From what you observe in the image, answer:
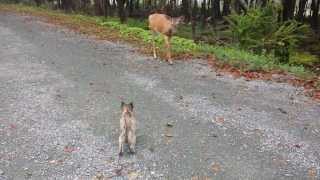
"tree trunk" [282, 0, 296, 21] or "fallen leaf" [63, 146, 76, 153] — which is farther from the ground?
"tree trunk" [282, 0, 296, 21]

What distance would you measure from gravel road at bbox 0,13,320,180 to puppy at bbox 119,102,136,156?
179mm

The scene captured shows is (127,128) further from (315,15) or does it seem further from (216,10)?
(315,15)

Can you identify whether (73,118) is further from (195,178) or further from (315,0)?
(315,0)

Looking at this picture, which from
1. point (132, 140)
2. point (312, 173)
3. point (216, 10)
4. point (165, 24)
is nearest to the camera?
point (312, 173)

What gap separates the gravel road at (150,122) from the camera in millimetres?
6344

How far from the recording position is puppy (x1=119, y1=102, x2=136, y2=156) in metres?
6.40

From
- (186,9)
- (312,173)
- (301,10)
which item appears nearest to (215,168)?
(312,173)

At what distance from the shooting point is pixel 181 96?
942 cm

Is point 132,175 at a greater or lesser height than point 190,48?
lesser

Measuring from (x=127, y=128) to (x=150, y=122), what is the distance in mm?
1490

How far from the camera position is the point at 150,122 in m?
7.91

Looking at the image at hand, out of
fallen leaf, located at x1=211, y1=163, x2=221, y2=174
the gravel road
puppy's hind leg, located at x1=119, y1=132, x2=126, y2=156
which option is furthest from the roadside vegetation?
puppy's hind leg, located at x1=119, y1=132, x2=126, y2=156

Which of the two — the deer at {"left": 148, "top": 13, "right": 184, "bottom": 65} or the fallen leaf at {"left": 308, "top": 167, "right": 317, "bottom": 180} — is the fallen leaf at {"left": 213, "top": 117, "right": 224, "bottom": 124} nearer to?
the fallen leaf at {"left": 308, "top": 167, "right": 317, "bottom": 180}

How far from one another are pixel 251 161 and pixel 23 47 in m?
9.46
